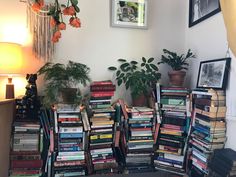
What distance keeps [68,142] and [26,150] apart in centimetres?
36

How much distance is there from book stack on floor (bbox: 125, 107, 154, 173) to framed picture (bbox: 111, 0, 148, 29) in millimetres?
915

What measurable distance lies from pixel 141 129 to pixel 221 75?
2.78ft

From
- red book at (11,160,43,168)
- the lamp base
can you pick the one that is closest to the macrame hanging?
the lamp base

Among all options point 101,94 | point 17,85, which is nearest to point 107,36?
point 101,94

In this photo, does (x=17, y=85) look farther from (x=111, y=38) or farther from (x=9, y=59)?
(x=111, y=38)

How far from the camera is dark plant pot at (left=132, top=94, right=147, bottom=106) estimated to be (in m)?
2.15

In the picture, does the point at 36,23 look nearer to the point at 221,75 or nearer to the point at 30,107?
the point at 30,107

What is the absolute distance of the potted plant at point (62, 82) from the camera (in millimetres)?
1803

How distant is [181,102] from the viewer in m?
2.00

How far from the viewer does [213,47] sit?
6.22 ft

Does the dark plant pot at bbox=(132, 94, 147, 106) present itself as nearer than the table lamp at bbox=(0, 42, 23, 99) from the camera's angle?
No

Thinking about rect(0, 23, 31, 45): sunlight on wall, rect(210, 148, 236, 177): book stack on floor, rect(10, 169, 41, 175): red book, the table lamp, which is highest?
rect(0, 23, 31, 45): sunlight on wall

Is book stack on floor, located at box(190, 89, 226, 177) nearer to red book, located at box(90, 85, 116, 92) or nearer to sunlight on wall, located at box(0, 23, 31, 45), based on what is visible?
red book, located at box(90, 85, 116, 92)

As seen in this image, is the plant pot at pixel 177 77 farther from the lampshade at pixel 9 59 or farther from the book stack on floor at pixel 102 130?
the lampshade at pixel 9 59
